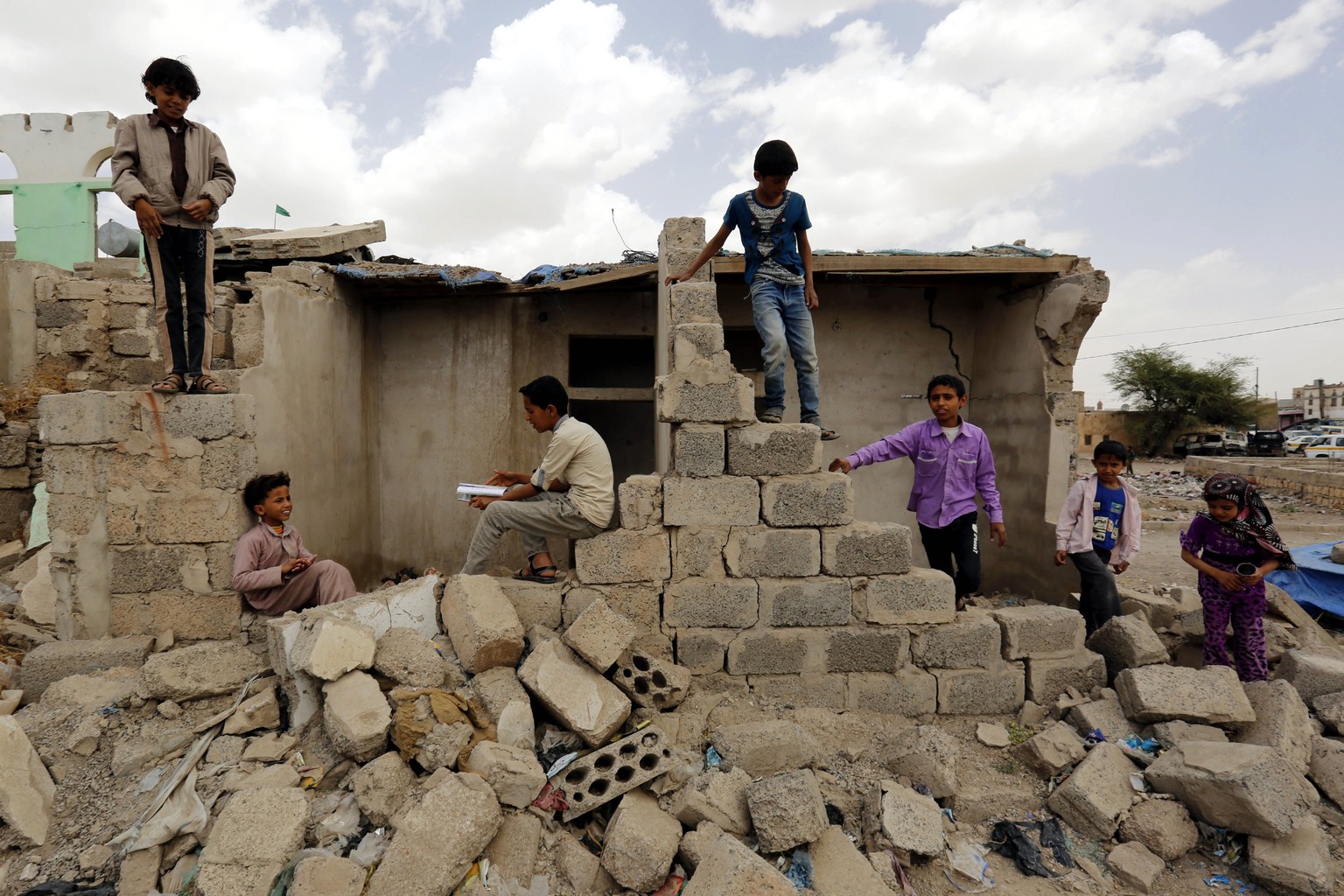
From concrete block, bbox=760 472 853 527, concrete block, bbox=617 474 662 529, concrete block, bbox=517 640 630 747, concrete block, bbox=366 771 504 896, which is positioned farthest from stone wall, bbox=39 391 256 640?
concrete block, bbox=760 472 853 527

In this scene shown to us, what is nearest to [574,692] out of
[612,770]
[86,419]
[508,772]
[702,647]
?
[612,770]

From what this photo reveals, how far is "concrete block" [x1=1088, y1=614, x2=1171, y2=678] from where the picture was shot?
3941 mm

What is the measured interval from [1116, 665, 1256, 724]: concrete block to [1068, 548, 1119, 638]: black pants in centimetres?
69

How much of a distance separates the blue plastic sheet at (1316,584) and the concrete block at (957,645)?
3.63 m

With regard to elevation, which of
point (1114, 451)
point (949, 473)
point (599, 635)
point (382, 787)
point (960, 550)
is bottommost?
point (382, 787)

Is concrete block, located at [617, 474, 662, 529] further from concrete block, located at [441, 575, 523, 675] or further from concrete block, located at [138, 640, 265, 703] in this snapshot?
concrete block, located at [138, 640, 265, 703]

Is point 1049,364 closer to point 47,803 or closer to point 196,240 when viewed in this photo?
point 196,240

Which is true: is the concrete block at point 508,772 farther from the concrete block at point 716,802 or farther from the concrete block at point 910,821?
the concrete block at point 910,821

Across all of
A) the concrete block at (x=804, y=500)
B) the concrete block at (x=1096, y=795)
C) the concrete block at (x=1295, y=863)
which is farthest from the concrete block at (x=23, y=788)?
the concrete block at (x=1295, y=863)

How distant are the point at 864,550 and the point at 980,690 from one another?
1144mm

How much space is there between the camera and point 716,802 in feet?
9.44

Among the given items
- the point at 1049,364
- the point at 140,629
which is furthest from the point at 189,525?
the point at 1049,364

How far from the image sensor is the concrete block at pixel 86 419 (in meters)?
3.63

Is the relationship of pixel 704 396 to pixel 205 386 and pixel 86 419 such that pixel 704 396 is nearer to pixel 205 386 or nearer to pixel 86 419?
pixel 205 386
